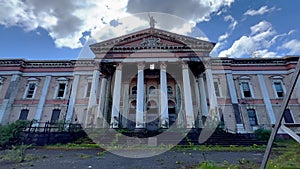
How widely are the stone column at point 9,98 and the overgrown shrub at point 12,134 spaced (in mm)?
9629

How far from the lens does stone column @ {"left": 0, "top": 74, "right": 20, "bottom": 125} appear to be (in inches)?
782

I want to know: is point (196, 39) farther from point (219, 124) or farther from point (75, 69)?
point (75, 69)

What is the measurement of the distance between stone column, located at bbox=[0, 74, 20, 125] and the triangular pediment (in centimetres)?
1126

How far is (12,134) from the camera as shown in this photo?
12195 millimetres

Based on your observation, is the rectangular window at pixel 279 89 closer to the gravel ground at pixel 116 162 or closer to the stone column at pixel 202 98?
the stone column at pixel 202 98

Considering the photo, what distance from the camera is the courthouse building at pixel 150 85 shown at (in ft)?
58.7

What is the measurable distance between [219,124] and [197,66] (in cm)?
718

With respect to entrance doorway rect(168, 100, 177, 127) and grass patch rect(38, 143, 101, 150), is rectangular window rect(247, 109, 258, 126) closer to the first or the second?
entrance doorway rect(168, 100, 177, 127)

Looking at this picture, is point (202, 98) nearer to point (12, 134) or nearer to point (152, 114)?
point (152, 114)

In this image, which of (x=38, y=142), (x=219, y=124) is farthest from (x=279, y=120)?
(x=38, y=142)

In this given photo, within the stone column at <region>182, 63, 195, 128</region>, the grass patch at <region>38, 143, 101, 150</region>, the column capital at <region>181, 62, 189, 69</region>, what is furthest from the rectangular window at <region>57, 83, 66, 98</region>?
the stone column at <region>182, 63, 195, 128</region>

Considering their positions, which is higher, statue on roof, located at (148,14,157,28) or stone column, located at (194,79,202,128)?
statue on roof, located at (148,14,157,28)

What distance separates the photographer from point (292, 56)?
21750 millimetres

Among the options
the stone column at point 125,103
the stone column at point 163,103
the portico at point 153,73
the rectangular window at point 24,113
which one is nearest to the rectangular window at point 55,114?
the rectangular window at point 24,113
